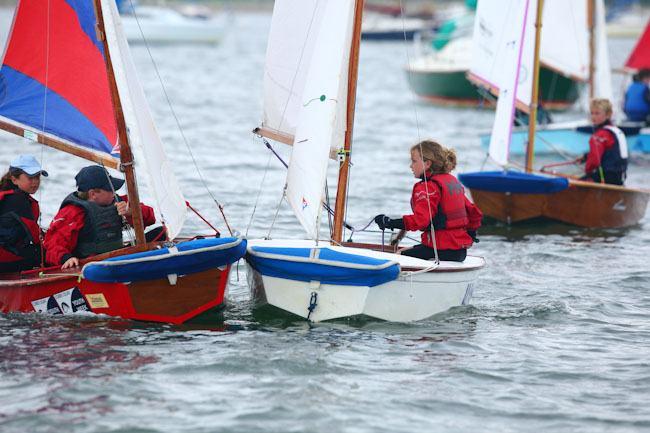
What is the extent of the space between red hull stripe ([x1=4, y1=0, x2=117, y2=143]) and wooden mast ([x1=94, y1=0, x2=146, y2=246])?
26cm

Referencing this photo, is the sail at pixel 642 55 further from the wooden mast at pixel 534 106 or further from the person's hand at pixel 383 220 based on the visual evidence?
the person's hand at pixel 383 220

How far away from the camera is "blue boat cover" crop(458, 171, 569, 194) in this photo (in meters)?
12.7

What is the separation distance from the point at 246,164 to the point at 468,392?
37.9 feet

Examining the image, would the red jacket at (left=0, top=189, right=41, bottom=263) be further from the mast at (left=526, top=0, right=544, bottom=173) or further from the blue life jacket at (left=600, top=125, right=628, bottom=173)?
the blue life jacket at (left=600, top=125, right=628, bottom=173)

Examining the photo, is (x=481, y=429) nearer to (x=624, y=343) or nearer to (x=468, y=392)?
(x=468, y=392)

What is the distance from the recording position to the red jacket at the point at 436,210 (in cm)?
866

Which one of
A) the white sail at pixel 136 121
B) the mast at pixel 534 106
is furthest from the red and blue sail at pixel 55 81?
the mast at pixel 534 106

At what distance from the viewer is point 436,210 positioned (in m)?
8.73

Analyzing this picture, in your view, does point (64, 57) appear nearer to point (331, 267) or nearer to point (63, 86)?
point (63, 86)

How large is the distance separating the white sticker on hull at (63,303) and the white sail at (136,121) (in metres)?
0.76

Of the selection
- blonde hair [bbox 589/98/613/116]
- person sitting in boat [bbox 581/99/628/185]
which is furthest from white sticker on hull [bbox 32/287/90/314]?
blonde hair [bbox 589/98/613/116]

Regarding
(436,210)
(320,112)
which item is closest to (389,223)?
(436,210)

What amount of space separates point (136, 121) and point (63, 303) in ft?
4.41

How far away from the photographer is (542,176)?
12.8 metres
